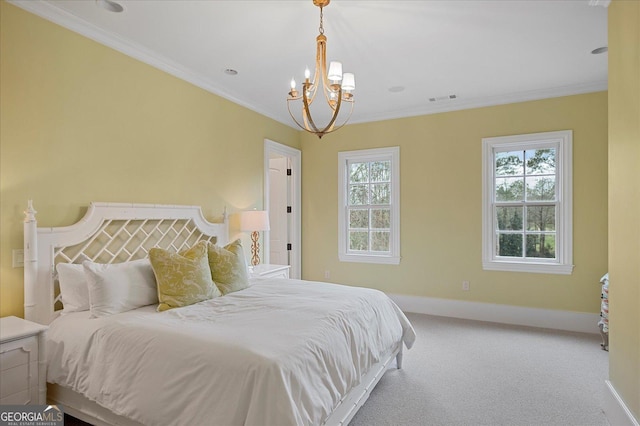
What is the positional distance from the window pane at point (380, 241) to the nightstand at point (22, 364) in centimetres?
403

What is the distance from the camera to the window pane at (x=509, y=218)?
14.7ft

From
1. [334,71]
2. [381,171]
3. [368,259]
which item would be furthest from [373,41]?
[368,259]

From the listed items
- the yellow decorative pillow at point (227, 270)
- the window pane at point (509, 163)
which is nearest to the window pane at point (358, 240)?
the window pane at point (509, 163)

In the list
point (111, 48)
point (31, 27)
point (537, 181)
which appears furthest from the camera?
point (537, 181)

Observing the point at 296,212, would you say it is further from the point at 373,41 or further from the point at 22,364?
the point at 22,364

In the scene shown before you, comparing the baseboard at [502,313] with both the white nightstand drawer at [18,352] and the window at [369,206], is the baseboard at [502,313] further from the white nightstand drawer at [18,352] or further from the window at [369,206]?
the white nightstand drawer at [18,352]

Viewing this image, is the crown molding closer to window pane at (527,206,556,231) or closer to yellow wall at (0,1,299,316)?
yellow wall at (0,1,299,316)

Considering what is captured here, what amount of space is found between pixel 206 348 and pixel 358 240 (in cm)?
383

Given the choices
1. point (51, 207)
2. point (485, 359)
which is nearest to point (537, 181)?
point (485, 359)

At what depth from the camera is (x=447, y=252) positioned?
188 inches

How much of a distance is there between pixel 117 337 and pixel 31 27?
2.20 metres

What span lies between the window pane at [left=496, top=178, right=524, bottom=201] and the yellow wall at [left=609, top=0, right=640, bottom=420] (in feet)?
7.16

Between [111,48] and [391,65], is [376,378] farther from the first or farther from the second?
[111,48]

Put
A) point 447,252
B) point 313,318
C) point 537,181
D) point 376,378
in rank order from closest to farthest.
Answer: point 313,318 < point 376,378 < point 537,181 < point 447,252
